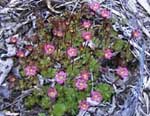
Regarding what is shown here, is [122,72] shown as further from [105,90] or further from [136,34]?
[136,34]

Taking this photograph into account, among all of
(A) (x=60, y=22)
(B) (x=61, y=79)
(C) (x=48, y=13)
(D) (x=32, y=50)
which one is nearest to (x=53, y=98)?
(B) (x=61, y=79)

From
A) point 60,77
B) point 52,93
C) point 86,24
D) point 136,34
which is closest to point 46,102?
point 52,93

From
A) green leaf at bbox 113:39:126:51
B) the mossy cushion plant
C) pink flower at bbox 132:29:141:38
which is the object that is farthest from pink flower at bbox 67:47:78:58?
pink flower at bbox 132:29:141:38

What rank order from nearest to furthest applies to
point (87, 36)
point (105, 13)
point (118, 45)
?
point (87, 36) < point (118, 45) < point (105, 13)

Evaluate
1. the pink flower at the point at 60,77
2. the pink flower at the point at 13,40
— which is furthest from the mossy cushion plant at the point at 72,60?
the pink flower at the point at 13,40

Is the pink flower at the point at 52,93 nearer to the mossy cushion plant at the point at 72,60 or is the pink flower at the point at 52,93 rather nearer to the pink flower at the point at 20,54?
the mossy cushion plant at the point at 72,60

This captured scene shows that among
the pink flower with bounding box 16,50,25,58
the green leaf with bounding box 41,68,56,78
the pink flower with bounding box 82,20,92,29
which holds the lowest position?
the green leaf with bounding box 41,68,56,78

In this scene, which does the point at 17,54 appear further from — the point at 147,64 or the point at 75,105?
the point at 147,64

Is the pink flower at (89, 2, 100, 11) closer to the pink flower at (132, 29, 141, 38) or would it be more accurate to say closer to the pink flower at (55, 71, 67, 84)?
the pink flower at (132, 29, 141, 38)
